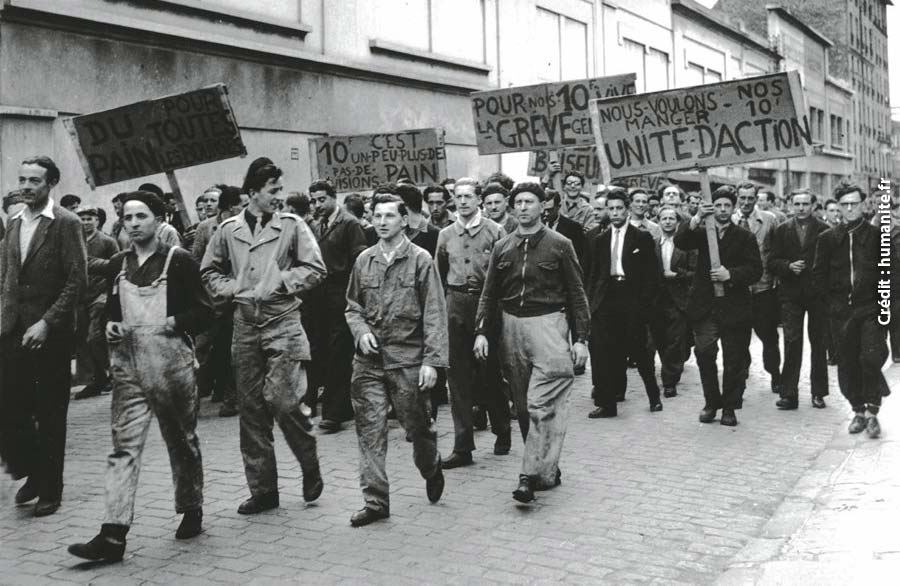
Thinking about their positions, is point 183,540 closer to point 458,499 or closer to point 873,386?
point 458,499

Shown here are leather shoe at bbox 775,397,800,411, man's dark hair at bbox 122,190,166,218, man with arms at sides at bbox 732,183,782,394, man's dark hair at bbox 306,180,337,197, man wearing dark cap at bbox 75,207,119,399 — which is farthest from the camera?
man wearing dark cap at bbox 75,207,119,399

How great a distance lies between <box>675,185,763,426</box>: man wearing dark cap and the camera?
9.58m

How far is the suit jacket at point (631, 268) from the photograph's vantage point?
10359 mm

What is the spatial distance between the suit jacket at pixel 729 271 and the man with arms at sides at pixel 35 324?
5.46 metres

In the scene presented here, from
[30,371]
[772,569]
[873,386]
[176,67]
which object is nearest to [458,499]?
[772,569]

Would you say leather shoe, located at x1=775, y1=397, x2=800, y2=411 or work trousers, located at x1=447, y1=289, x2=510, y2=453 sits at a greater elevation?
work trousers, located at x1=447, y1=289, x2=510, y2=453

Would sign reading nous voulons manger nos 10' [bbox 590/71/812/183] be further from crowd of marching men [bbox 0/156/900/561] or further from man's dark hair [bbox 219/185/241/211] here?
man's dark hair [bbox 219/185/241/211]

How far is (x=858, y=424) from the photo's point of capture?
8961mm

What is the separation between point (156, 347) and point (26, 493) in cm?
172

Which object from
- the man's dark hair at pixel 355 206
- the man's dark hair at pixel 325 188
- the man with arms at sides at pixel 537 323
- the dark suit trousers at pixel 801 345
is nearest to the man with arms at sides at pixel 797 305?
the dark suit trousers at pixel 801 345

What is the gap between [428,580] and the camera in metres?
5.28

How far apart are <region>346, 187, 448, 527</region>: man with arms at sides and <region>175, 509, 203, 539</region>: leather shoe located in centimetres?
98

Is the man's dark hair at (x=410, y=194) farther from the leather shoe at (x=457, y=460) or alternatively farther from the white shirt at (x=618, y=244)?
the white shirt at (x=618, y=244)

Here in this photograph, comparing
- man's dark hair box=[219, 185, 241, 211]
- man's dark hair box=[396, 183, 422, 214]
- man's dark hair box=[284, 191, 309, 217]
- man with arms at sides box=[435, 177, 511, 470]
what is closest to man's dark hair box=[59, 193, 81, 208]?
man's dark hair box=[284, 191, 309, 217]
